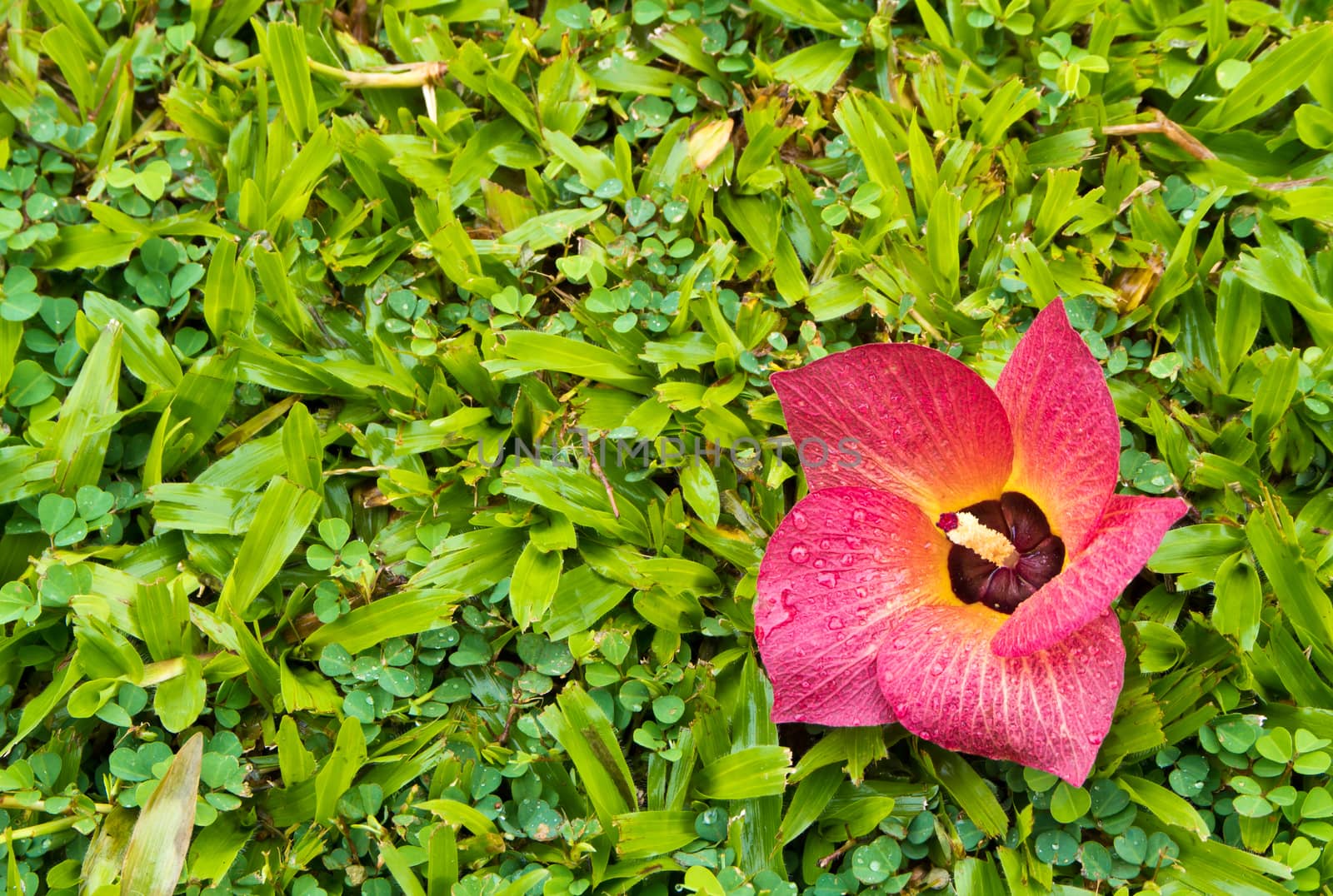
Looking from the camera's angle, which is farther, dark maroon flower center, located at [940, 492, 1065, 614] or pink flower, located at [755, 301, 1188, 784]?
dark maroon flower center, located at [940, 492, 1065, 614]

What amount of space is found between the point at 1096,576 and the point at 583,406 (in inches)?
48.6

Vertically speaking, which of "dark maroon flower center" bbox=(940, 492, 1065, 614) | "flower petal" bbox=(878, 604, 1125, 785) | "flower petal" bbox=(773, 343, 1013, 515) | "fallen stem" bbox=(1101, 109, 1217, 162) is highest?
"fallen stem" bbox=(1101, 109, 1217, 162)

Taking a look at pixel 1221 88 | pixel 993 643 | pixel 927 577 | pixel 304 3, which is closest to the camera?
pixel 993 643

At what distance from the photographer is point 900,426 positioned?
225 cm

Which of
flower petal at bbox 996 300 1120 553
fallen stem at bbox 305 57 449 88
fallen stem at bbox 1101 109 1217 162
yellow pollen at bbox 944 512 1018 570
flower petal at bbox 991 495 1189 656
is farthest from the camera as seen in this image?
fallen stem at bbox 305 57 449 88

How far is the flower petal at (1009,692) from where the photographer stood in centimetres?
202

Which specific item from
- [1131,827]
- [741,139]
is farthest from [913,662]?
[741,139]

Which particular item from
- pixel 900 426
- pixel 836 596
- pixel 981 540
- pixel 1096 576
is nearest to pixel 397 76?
pixel 900 426

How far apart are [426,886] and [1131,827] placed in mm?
1442

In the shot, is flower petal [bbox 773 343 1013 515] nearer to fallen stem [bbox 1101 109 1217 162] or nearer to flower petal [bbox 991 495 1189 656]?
flower petal [bbox 991 495 1189 656]

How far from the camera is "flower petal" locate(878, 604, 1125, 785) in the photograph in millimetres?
2023

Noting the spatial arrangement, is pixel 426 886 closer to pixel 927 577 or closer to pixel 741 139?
pixel 927 577

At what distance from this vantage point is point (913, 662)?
6.94ft

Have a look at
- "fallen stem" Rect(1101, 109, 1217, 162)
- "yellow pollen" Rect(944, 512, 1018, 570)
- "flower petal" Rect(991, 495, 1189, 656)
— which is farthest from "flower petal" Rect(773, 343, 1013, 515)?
"fallen stem" Rect(1101, 109, 1217, 162)
